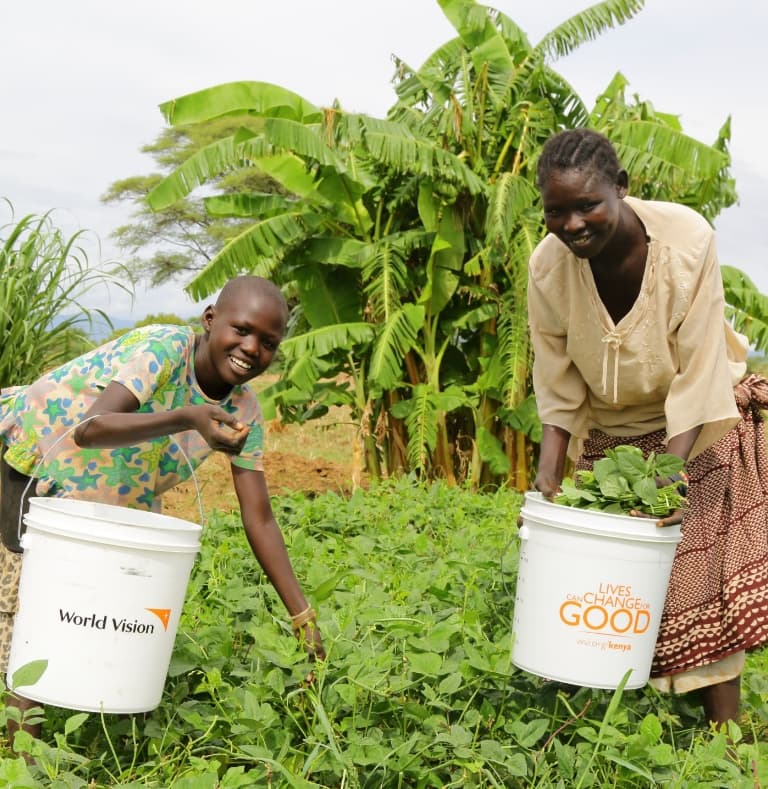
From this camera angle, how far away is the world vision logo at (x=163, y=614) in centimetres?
232

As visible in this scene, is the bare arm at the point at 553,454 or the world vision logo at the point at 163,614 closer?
the world vision logo at the point at 163,614

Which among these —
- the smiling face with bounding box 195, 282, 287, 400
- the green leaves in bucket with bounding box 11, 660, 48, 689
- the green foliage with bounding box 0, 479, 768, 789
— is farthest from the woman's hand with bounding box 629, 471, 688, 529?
the green leaves in bucket with bounding box 11, 660, 48, 689

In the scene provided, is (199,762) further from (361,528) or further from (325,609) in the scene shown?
(361,528)

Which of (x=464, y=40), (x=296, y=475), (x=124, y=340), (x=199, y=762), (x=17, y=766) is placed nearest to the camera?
(x=17, y=766)

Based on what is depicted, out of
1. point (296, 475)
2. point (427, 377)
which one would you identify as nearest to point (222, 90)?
point (427, 377)

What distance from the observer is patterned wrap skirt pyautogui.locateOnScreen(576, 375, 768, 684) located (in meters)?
2.91

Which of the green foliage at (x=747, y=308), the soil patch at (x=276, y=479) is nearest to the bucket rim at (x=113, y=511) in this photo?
the soil patch at (x=276, y=479)

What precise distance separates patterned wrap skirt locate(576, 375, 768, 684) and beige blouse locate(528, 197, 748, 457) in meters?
0.18

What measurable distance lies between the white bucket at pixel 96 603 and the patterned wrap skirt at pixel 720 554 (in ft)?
4.66

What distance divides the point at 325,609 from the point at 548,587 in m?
1.01

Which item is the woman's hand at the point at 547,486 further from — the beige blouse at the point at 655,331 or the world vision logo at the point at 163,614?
the world vision logo at the point at 163,614

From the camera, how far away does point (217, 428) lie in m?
2.28

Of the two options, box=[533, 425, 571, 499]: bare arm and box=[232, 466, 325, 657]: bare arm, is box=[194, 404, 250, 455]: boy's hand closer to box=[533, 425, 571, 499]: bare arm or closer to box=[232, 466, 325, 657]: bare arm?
box=[232, 466, 325, 657]: bare arm

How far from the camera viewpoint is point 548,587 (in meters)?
2.47
